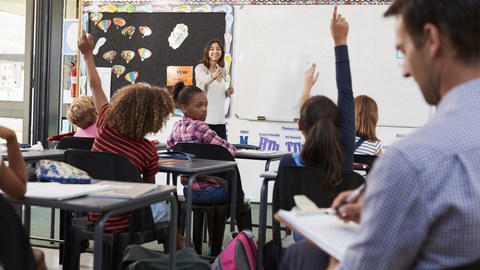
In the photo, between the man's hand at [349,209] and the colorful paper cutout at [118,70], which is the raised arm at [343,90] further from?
the colorful paper cutout at [118,70]

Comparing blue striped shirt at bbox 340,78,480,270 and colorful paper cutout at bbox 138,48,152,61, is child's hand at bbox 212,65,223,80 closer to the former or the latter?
colorful paper cutout at bbox 138,48,152,61

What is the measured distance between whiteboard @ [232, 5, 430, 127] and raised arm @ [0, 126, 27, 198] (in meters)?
4.07

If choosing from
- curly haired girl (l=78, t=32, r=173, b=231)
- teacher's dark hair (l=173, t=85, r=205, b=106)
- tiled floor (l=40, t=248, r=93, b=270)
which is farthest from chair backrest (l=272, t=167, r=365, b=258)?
teacher's dark hair (l=173, t=85, r=205, b=106)

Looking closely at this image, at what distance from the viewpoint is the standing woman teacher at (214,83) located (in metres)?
5.58

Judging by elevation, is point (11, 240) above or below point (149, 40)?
below

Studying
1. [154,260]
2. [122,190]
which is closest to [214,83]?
[154,260]

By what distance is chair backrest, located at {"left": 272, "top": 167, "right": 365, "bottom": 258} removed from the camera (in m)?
2.23

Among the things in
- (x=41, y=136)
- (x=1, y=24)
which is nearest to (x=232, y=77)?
(x=41, y=136)

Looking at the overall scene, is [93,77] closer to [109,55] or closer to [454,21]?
[454,21]

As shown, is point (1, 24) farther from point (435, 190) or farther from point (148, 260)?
point (435, 190)

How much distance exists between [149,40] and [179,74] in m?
0.48

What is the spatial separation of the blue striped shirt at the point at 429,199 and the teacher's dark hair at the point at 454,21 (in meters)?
0.06

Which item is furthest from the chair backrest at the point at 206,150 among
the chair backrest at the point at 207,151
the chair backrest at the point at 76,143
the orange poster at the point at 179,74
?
the orange poster at the point at 179,74

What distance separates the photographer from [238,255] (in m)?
2.46
